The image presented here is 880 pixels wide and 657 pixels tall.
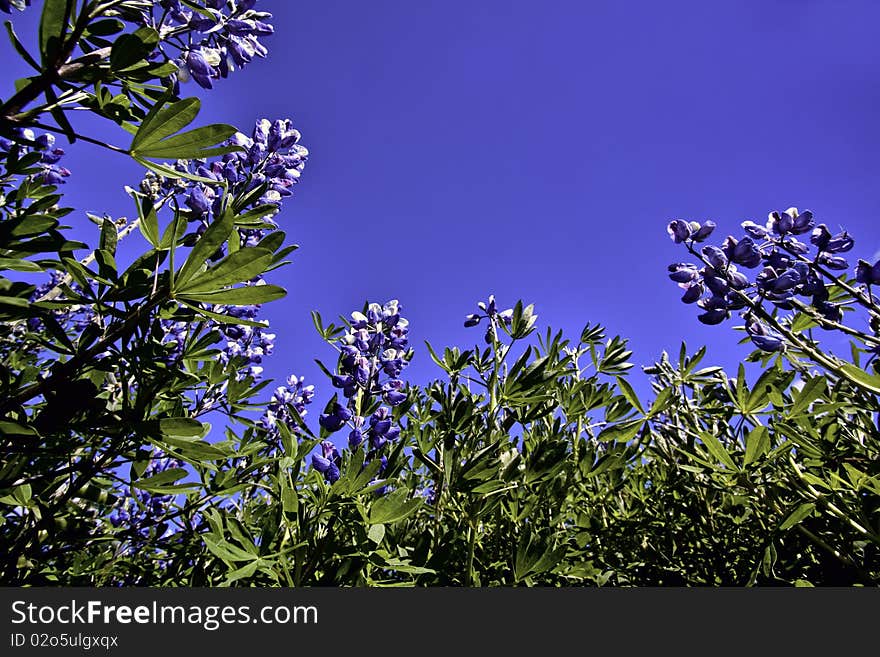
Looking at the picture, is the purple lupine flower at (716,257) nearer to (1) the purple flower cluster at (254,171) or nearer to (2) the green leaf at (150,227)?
(1) the purple flower cluster at (254,171)

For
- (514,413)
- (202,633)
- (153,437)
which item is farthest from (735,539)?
(153,437)

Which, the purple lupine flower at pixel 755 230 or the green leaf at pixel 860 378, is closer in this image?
the green leaf at pixel 860 378

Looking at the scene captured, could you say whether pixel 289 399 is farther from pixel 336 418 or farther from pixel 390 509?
pixel 390 509

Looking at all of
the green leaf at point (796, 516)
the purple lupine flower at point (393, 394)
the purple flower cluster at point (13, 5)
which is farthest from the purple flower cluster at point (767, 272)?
the purple flower cluster at point (13, 5)

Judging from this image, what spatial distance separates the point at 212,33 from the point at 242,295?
0.77m

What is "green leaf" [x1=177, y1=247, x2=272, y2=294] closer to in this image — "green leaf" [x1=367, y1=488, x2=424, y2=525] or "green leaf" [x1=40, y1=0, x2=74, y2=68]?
"green leaf" [x1=40, y1=0, x2=74, y2=68]

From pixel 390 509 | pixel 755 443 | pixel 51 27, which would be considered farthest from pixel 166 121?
pixel 755 443

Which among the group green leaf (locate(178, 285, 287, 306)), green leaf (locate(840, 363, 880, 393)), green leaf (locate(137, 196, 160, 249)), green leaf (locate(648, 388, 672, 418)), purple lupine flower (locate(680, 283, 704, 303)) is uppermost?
green leaf (locate(137, 196, 160, 249))

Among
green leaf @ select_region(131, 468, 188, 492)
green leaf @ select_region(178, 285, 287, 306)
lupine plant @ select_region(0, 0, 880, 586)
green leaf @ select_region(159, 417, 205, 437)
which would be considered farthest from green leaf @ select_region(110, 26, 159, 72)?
green leaf @ select_region(131, 468, 188, 492)

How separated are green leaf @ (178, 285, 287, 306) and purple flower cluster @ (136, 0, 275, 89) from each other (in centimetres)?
56

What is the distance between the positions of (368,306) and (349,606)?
117cm

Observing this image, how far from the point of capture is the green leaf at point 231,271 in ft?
3.37

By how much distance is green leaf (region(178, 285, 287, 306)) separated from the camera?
3.38ft

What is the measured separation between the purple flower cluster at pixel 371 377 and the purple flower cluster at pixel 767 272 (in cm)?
92
